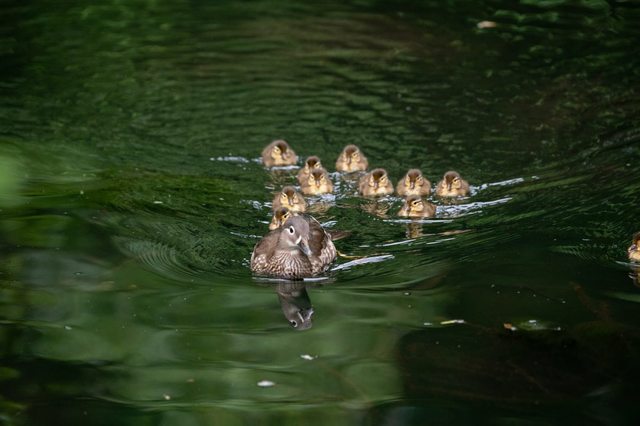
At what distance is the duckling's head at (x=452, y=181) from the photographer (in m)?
10.3

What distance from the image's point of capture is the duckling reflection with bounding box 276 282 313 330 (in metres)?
7.58

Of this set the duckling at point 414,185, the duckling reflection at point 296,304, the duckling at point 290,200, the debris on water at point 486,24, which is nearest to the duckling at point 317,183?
the duckling at point 290,200

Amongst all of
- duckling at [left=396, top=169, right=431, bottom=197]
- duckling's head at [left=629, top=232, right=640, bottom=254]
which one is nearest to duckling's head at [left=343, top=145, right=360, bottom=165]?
duckling at [left=396, top=169, right=431, bottom=197]

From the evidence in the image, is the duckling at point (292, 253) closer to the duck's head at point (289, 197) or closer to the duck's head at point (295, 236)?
the duck's head at point (295, 236)

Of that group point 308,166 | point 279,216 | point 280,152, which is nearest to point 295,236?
point 279,216

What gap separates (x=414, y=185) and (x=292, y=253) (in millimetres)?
1921

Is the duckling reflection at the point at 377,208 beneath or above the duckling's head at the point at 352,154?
beneath

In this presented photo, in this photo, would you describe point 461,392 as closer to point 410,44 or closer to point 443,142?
point 443,142

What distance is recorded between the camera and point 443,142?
38.4 feet

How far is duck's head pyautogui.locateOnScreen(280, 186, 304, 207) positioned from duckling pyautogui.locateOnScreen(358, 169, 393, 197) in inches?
30.8

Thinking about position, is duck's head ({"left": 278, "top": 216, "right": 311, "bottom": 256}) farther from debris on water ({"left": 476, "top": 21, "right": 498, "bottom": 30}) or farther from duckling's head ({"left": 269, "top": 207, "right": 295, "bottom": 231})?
debris on water ({"left": 476, "top": 21, "right": 498, "bottom": 30})

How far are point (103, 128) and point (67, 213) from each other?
2588 mm

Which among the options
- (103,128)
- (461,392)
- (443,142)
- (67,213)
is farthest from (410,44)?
(461,392)

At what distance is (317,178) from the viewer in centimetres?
1058
